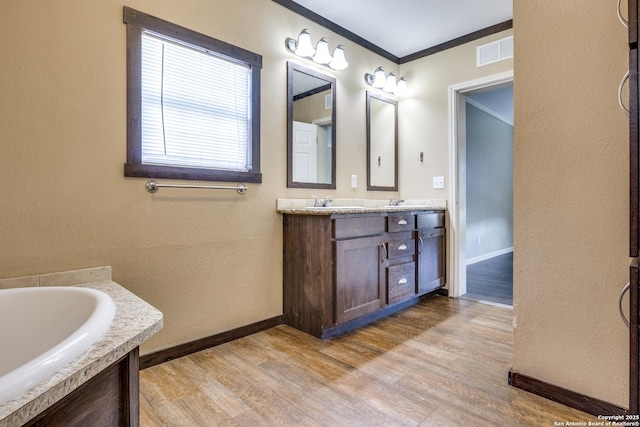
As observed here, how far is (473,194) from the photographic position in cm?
495

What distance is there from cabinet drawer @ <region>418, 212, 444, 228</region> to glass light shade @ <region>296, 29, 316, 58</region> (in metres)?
1.62

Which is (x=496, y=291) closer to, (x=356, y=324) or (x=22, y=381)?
(x=356, y=324)

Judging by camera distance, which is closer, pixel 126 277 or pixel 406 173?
pixel 126 277

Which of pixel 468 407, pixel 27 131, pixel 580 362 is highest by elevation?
pixel 27 131

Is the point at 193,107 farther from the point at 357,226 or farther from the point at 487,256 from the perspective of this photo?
Answer: the point at 487,256

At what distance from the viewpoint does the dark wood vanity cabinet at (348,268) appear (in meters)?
2.20

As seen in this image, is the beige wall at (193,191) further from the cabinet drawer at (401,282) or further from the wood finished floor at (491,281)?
the wood finished floor at (491,281)

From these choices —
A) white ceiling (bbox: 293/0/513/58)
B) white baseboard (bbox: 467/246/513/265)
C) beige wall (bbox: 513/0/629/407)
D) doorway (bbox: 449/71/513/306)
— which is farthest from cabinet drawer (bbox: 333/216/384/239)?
white baseboard (bbox: 467/246/513/265)

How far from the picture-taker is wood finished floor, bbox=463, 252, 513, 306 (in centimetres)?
318

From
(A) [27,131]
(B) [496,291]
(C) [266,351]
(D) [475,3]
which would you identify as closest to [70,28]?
(A) [27,131]

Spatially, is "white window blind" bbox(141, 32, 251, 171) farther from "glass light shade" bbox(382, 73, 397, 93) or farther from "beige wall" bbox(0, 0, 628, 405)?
"glass light shade" bbox(382, 73, 397, 93)

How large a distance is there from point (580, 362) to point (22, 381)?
1895mm

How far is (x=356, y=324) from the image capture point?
2447mm

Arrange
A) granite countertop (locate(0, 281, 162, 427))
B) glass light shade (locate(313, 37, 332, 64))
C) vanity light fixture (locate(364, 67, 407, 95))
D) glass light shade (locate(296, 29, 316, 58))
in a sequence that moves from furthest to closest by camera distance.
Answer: vanity light fixture (locate(364, 67, 407, 95))
glass light shade (locate(313, 37, 332, 64))
glass light shade (locate(296, 29, 316, 58))
granite countertop (locate(0, 281, 162, 427))
